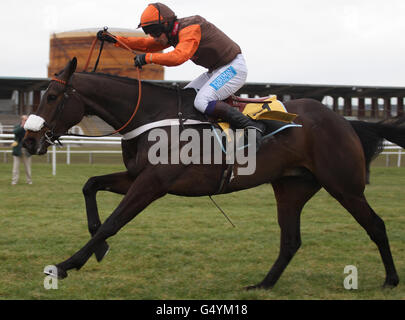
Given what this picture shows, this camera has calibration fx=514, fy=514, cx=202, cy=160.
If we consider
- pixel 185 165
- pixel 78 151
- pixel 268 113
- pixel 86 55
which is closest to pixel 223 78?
pixel 268 113

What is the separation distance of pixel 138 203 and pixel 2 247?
2.62 m

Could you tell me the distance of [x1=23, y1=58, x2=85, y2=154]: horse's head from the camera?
3879 mm

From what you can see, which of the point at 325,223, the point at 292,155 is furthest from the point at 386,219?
the point at 292,155

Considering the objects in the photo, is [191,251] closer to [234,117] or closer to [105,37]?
[234,117]

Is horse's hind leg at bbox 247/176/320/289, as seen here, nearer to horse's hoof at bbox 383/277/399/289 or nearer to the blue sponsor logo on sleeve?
horse's hoof at bbox 383/277/399/289

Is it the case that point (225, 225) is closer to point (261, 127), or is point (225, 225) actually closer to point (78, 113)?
point (261, 127)

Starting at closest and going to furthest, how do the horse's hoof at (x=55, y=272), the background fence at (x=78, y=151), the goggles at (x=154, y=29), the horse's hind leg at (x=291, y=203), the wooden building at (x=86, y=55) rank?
1. the horse's hoof at (x=55, y=272)
2. the goggles at (x=154, y=29)
3. the horse's hind leg at (x=291, y=203)
4. the background fence at (x=78, y=151)
5. the wooden building at (x=86, y=55)

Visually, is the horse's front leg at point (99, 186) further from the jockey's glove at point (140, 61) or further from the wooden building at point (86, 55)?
the wooden building at point (86, 55)

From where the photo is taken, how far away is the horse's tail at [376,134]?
4738mm

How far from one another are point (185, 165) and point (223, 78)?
32.0 inches

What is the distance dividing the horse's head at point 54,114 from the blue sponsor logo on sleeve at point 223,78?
108 cm

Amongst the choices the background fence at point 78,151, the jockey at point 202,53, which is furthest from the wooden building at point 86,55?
the jockey at point 202,53

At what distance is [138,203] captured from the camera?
3.79 meters

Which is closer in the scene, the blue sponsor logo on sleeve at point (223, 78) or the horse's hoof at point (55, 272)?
the horse's hoof at point (55, 272)
